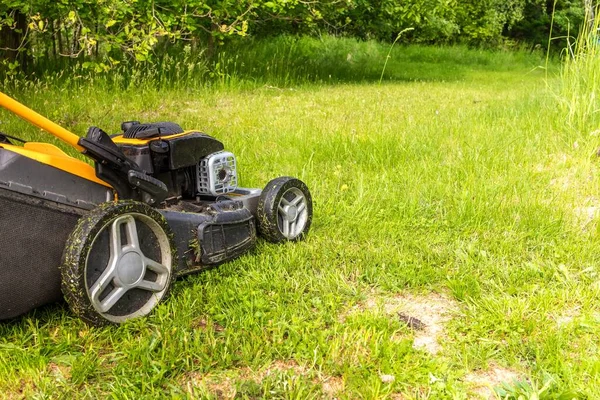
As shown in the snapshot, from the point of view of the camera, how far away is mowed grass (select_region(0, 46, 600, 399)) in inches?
75.1

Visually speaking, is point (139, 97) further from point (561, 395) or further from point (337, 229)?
point (561, 395)

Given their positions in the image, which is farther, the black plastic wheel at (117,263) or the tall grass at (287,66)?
the tall grass at (287,66)

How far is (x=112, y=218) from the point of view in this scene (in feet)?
6.59

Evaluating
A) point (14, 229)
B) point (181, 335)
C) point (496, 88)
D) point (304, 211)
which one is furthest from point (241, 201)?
point (496, 88)

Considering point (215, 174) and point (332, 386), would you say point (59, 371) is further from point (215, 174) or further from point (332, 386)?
point (215, 174)

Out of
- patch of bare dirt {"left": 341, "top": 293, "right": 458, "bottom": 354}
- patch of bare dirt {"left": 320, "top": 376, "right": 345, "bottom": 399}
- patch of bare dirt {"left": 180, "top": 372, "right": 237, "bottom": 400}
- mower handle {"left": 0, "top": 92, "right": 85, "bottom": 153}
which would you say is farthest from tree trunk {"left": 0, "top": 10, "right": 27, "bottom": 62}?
patch of bare dirt {"left": 320, "top": 376, "right": 345, "bottom": 399}

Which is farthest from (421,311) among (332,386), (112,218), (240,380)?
(112,218)

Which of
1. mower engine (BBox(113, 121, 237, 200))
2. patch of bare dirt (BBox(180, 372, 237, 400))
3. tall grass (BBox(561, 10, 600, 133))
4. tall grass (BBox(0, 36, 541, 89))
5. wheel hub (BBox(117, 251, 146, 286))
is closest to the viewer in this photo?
patch of bare dirt (BBox(180, 372, 237, 400))

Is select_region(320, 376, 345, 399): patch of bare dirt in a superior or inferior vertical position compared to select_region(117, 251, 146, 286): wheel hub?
inferior

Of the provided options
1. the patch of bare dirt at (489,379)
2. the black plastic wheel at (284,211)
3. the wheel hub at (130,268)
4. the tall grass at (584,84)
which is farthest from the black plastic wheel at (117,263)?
the tall grass at (584,84)

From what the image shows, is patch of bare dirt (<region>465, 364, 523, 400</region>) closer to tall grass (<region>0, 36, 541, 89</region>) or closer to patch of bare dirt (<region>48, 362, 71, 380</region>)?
patch of bare dirt (<region>48, 362, 71, 380</region>)

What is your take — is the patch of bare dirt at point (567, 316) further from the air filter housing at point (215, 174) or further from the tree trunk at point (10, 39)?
the tree trunk at point (10, 39)

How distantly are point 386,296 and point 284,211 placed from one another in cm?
72

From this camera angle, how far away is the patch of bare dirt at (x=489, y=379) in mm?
1866
